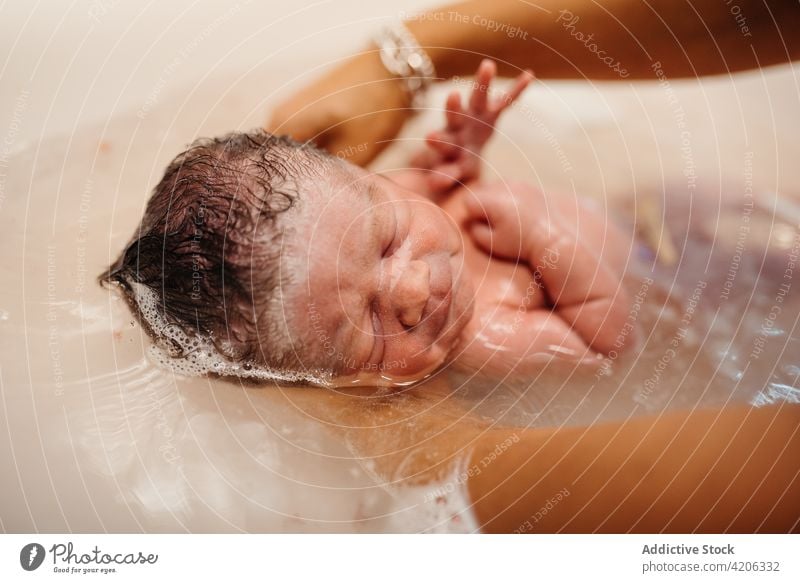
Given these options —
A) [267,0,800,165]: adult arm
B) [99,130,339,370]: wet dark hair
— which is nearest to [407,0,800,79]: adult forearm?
[267,0,800,165]: adult arm

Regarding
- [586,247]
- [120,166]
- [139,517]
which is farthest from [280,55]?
[139,517]

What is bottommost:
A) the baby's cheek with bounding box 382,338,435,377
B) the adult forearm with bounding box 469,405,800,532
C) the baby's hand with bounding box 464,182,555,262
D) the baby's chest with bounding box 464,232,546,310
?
the adult forearm with bounding box 469,405,800,532

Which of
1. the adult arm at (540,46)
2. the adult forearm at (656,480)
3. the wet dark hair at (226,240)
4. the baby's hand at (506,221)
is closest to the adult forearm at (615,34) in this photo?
the adult arm at (540,46)

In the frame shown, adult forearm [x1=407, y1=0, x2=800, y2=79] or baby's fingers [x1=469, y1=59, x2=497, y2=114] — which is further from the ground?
adult forearm [x1=407, y1=0, x2=800, y2=79]

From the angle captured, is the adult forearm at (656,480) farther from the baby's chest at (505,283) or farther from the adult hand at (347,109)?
the adult hand at (347,109)

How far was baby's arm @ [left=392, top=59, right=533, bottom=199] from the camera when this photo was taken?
62cm

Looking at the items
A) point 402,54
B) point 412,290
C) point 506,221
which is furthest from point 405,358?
point 402,54

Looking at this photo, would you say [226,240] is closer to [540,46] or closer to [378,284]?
[378,284]

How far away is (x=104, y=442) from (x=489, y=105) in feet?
1.64

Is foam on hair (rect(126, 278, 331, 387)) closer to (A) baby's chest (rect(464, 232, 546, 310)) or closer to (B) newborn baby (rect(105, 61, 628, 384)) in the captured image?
(B) newborn baby (rect(105, 61, 628, 384))

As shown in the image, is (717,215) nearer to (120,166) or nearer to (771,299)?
(771,299)

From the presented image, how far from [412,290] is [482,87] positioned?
240 mm

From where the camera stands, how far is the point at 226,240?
0.43 meters

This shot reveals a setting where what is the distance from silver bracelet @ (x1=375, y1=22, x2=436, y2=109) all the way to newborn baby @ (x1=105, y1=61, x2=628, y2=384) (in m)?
0.07
